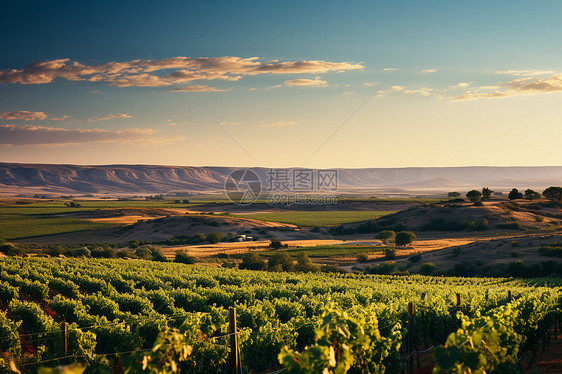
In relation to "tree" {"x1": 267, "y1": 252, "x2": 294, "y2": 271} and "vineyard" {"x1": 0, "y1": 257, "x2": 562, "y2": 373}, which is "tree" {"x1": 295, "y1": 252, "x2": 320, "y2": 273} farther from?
"vineyard" {"x1": 0, "y1": 257, "x2": 562, "y2": 373}

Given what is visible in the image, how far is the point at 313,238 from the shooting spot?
99875 millimetres

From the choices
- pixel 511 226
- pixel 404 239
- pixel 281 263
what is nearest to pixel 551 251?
pixel 404 239

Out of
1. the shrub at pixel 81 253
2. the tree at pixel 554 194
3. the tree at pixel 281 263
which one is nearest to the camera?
the tree at pixel 281 263

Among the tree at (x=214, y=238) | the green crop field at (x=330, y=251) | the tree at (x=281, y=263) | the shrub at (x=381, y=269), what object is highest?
the tree at (x=281, y=263)

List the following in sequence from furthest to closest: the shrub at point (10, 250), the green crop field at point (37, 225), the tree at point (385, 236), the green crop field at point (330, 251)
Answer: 1. the green crop field at point (37, 225)
2. the tree at point (385, 236)
3. the green crop field at point (330, 251)
4. the shrub at point (10, 250)

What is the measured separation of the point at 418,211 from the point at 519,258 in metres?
60.2

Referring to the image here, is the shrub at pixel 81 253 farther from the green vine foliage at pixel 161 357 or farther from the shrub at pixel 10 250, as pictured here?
the green vine foliage at pixel 161 357

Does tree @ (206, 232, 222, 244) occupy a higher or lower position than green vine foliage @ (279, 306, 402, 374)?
lower

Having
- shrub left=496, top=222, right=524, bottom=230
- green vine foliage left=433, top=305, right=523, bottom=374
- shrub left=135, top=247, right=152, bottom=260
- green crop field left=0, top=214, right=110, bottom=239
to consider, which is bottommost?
green crop field left=0, top=214, right=110, bottom=239

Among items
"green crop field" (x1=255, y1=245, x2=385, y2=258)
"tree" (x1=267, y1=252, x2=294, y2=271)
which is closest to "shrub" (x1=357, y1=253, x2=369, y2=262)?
"green crop field" (x1=255, y1=245, x2=385, y2=258)

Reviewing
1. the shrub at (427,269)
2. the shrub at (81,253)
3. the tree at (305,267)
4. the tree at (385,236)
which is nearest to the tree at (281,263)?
the tree at (305,267)

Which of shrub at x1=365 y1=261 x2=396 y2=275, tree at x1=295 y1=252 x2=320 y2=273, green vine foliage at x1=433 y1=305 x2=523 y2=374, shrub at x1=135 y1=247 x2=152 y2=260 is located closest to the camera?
green vine foliage at x1=433 y1=305 x2=523 y2=374

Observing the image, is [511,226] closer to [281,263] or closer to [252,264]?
[281,263]

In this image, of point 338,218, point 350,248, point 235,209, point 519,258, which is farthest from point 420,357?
point 235,209
